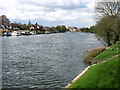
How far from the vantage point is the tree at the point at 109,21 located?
31455 millimetres

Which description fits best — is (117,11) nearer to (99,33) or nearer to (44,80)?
(99,33)

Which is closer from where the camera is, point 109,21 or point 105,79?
point 105,79

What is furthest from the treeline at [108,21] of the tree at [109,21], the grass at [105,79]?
the grass at [105,79]

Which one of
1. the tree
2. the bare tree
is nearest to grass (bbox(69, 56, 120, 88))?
the tree

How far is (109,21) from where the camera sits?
3194 centimetres

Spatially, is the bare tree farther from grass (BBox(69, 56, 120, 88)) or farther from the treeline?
grass (BBox(69, 56, 120, 88))

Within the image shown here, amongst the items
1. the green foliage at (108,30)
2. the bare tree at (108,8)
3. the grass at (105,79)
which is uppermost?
the bare tree at (108,8)

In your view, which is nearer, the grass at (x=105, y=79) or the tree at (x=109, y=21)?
the grass at (x=105, y=79)

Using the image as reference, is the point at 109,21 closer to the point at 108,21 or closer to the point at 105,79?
the point at 108,21

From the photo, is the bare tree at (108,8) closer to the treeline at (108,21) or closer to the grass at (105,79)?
the treeline at (108,21)

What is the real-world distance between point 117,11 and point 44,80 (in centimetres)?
2495

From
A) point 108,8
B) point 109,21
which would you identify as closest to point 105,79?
point 109,21

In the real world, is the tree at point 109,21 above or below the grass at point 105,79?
above

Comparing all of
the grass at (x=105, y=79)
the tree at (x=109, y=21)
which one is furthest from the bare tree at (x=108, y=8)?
the grass at (x=105, y=79)
